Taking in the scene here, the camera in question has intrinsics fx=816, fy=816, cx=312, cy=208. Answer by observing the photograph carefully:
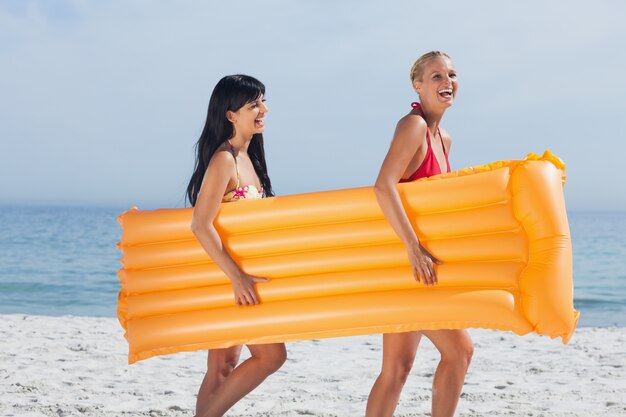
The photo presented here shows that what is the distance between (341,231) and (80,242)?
21.8m

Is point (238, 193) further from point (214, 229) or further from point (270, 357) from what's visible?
point (270, 357)

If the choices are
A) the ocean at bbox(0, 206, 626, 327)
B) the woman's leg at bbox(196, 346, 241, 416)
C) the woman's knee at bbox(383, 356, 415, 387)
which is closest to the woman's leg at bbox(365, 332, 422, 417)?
the woman's knee at bbox(383, 356, 415, 387)

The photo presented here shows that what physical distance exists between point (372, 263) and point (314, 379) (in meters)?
2.17

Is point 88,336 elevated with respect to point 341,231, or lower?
elevated

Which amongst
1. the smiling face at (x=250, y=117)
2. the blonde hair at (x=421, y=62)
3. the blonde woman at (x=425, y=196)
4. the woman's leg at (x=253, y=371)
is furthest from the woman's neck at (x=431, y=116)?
the woman's leg at (x=253, y=371)

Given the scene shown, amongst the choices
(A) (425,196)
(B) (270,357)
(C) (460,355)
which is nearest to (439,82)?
(A) (425,196)

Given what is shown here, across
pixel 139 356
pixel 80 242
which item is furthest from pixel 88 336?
pixel 80 242

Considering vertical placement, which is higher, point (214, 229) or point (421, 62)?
point (421, 62)

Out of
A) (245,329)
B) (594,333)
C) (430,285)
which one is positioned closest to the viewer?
(430,285)

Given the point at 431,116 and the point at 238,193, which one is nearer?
the point at 431,116

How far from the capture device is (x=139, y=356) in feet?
9.39

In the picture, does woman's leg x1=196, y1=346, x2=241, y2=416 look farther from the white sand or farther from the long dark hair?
the white sand

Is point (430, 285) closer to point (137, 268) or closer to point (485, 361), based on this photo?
point (137, 268)

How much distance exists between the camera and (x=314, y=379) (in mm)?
4590
